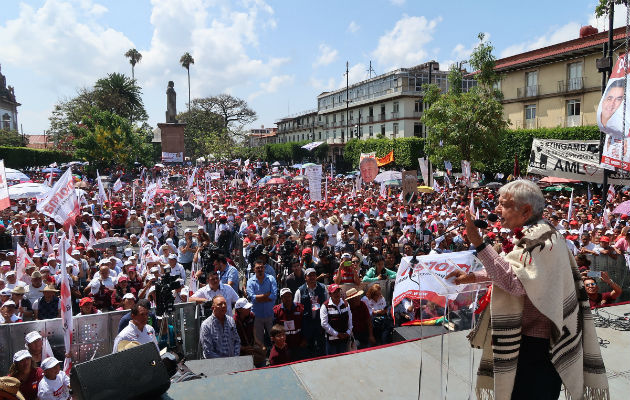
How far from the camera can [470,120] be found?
24.8m

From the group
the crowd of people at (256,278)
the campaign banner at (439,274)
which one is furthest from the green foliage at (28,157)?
the campaign banner at (439,274)

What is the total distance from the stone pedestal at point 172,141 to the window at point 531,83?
32.6 meters

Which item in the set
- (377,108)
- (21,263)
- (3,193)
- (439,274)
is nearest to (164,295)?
(439,274)

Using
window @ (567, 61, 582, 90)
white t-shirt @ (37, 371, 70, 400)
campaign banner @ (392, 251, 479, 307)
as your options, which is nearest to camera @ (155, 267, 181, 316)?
white t-shirt @ (37, 371, 70, 400)

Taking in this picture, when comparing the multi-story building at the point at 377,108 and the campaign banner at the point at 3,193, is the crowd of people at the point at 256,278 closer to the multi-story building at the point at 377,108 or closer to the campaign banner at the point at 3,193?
the campaign banner at the point at 3,193

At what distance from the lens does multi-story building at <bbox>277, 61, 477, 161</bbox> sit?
188ft

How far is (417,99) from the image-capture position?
5694 cm

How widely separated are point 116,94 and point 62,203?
54.6 meters

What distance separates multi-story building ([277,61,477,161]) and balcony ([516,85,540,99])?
11737mm

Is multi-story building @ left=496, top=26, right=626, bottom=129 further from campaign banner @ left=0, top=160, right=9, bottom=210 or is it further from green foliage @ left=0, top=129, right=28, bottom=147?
green foliage @ left=0, top=129, right=28, bottom=147

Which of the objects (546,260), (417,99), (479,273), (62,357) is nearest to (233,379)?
(479,273)

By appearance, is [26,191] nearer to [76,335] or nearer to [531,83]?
[76,335]

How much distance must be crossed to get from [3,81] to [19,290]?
100266 mm

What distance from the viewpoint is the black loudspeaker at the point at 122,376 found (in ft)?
8.91
